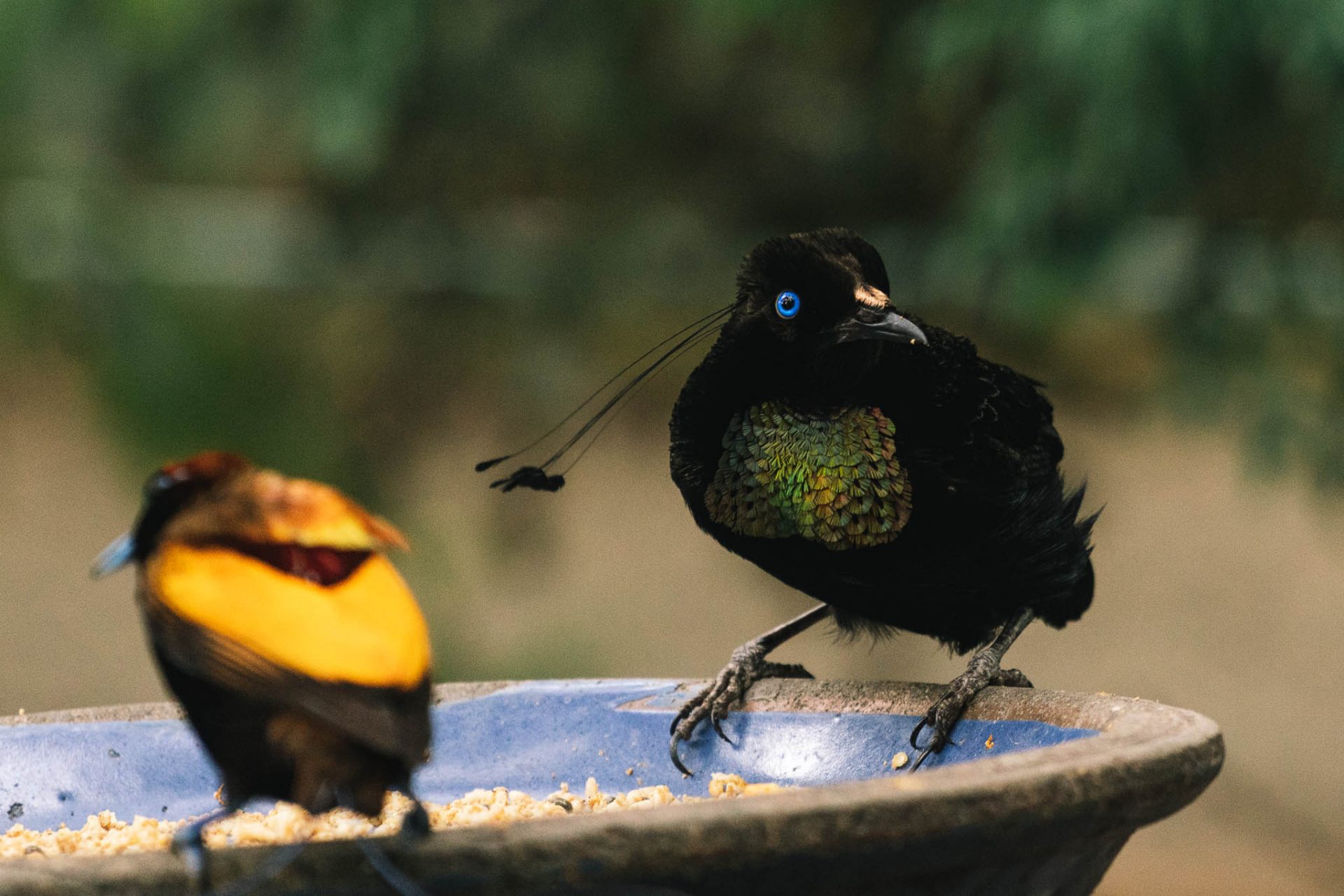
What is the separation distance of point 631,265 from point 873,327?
162cm

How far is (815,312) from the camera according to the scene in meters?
1.27

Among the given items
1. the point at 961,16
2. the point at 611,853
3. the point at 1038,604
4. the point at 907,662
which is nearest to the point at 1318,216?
the point at 961,16

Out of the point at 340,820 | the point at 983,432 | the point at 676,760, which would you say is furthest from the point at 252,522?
the point at 983,432

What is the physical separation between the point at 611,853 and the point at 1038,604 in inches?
33.7

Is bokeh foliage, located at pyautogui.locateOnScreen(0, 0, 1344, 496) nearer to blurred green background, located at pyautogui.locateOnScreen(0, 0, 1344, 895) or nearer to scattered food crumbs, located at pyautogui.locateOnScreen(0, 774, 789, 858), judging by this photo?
blurred green background, located at pyautogui.locateOnScreen(0, 0, 1344, 895)

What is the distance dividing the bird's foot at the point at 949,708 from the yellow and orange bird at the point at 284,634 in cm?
55

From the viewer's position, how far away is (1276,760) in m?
3.13

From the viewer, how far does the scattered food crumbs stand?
94 centimetres

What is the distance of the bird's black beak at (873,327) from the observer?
48.4 inches

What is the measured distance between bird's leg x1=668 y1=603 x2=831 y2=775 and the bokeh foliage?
0.89 metres

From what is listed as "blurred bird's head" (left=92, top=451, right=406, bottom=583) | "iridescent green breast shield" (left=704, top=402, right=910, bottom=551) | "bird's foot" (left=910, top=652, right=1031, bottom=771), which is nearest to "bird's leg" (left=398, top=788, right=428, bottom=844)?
"blurred bird's head" (left=92, top=451, right=406, bottom=583)

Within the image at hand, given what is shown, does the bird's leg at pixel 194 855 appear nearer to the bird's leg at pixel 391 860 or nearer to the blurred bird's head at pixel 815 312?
the bird's leg at pixel 391 860

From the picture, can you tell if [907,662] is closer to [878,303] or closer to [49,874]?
[878,303]

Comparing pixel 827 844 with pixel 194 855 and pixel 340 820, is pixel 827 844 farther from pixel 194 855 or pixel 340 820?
pixel 340 820
